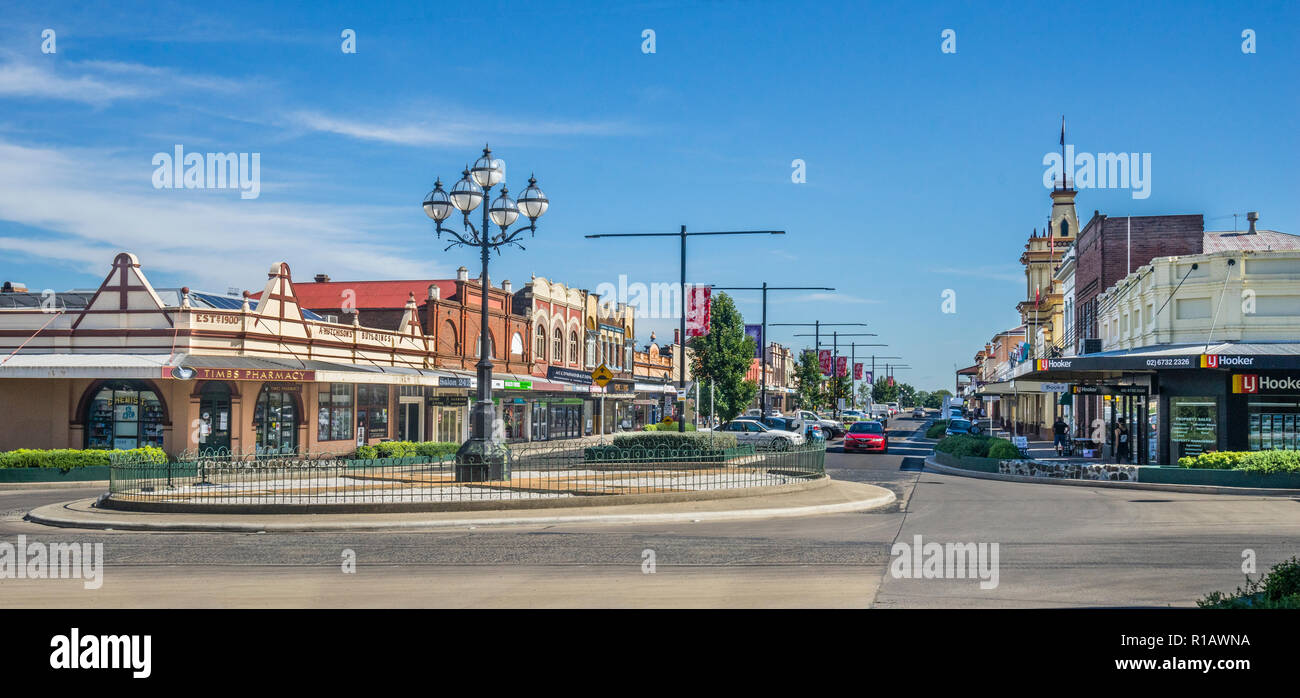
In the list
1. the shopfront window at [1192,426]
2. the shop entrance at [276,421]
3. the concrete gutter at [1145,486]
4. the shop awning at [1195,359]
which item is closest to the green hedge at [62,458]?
the shop entrance at [276,421]

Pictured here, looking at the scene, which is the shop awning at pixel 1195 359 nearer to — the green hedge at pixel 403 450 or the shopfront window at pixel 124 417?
the green hedge at pixel 403 450

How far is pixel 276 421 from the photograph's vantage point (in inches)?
1447

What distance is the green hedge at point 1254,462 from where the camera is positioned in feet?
81.6

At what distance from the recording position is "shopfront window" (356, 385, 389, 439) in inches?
1653

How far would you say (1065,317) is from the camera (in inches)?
2643

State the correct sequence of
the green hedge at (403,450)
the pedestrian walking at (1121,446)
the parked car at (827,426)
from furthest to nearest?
1. the parked car at (827,426)
2. the pedestrian walking at (1121,446)
3. the green hedge at (403,450)

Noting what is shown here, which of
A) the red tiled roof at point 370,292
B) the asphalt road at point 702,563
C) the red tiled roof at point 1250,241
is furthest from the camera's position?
the red tiled roof at point 370,292

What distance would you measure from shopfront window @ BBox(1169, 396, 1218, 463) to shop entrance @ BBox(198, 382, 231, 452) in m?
30.9

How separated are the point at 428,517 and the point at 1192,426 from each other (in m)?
25.1

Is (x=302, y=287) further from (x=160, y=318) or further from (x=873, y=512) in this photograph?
(x=873, y=512)

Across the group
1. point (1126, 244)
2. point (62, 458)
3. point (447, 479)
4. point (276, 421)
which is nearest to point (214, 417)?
point (276, 421)

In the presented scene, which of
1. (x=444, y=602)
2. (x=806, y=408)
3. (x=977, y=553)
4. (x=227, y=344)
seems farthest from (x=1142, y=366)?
(x=806, y=408)

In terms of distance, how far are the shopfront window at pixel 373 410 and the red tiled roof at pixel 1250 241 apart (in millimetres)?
37788

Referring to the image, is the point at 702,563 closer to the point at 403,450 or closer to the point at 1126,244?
the point at 403,450
